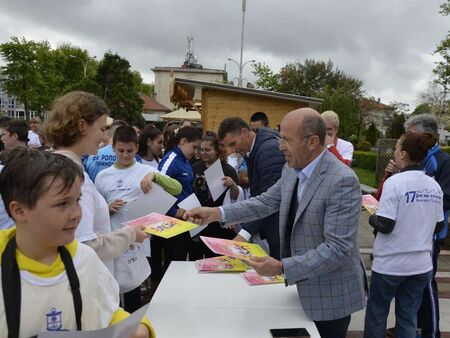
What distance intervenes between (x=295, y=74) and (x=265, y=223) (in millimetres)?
41691

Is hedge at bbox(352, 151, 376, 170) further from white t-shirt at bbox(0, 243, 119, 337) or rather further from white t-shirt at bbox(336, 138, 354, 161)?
white t-shirt at bbox(0, 243, 119, 337)

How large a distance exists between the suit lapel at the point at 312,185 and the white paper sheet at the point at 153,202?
4.56 feet

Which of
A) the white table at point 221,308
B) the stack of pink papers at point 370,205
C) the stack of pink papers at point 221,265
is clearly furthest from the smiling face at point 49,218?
the stack of pink papers at point 370,205

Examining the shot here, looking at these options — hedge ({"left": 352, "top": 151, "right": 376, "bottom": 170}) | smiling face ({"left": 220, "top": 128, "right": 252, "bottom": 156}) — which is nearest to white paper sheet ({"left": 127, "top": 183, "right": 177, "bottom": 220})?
smiling face ({"left": 220, "top": 128, "right": 252, "bottom": 156})

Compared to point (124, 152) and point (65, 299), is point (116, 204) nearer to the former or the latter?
point (124, 152)

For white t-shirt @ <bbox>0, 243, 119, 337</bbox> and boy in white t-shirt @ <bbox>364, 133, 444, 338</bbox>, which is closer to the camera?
white t-shirt @ <bbox>0, 243, 119, 337</bbox>

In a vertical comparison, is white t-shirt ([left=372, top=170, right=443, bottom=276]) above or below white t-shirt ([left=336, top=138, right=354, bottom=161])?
below

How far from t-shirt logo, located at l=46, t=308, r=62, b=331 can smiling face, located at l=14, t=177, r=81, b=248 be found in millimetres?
207

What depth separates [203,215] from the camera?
3.07 metres

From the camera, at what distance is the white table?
2076 millimetres

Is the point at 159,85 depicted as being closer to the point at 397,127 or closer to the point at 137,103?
the point at 137,103

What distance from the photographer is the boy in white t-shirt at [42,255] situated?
1267 mm

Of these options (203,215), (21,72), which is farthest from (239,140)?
(21,72)

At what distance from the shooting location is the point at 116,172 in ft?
12.2
